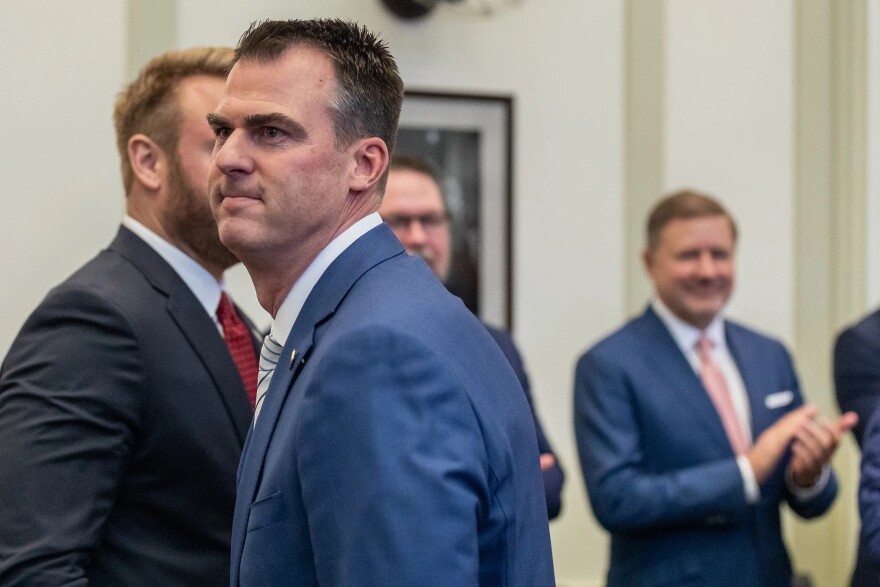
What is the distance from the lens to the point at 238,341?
2.13m

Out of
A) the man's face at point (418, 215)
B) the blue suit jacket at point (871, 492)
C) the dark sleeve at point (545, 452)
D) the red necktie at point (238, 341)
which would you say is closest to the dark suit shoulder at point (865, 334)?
the blue suit jacket at point (871, 492)

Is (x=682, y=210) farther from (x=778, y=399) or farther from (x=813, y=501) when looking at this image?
(x=813, y=501)

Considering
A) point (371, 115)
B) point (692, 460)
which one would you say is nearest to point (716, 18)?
point (692, 460)

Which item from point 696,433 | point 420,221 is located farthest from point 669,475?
point 420,221

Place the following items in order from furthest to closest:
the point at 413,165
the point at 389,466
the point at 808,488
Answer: the point at 413,165
the point at 808,488
the point at 389,466

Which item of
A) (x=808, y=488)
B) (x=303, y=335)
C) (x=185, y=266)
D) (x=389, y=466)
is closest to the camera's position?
(x=389, y=466)

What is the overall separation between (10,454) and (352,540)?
783mm

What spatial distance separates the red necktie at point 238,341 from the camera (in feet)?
6.86

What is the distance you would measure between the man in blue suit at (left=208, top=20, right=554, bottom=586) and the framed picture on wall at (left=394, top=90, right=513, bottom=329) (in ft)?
7.27

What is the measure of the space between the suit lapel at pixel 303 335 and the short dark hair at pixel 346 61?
5.8 inches

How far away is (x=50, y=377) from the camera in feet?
5.81

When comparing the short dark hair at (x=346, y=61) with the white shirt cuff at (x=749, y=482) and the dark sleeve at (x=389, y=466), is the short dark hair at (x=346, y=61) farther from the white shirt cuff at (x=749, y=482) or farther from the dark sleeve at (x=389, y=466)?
the white shirt cuff at (x=749, y=482)

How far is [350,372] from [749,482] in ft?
6.51

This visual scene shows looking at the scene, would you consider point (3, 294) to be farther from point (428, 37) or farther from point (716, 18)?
point (716, 18)
